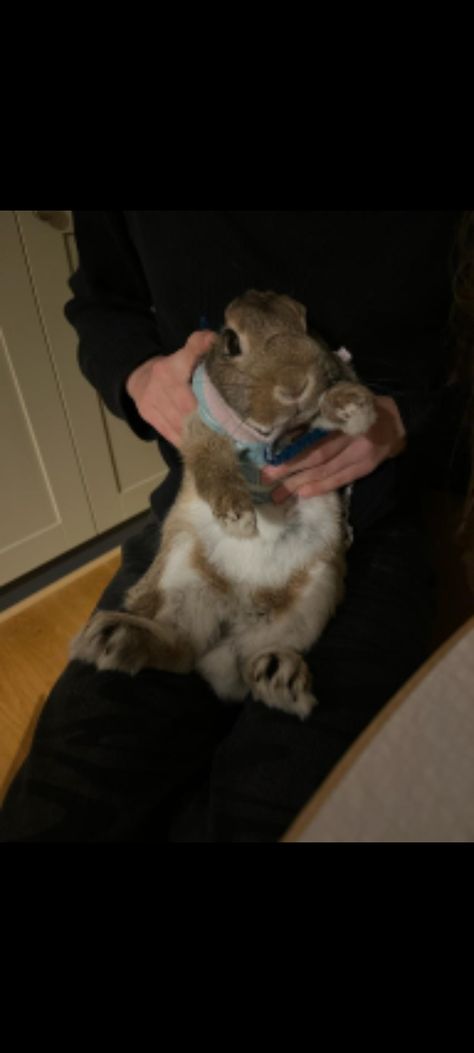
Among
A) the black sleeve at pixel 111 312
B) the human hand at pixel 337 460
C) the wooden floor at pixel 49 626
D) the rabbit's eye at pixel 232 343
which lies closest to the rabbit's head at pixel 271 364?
the rabbit's eye at pixel 232 343

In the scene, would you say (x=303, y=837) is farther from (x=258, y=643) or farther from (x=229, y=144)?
(x=229, y=144)

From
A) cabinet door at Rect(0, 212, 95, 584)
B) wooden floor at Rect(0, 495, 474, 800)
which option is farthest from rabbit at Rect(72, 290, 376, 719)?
cabinet door at Rect(0, 212, 95, 584)

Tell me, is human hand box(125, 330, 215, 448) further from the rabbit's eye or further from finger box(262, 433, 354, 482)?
finger box(262, 433, 354, 482)

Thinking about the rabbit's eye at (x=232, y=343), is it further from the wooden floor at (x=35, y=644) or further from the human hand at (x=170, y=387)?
the wooden floor at (x=35, y=644)

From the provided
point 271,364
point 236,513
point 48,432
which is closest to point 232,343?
point 271,364

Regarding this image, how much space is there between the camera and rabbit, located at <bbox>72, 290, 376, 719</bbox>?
1020 mm

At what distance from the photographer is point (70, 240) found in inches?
82.4

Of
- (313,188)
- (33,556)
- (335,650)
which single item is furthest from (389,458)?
(33,556)

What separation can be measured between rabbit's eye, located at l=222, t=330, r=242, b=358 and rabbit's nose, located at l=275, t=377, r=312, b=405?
0.39 ft

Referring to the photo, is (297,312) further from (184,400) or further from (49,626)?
(49,626)

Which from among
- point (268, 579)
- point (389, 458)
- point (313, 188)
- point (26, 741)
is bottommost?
point (26, 741)

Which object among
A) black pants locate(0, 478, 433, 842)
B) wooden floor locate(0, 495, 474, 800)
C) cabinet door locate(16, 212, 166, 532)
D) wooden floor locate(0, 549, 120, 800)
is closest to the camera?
black pants locate(0, 478, 433, 842)

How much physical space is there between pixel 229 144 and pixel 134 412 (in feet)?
1.94

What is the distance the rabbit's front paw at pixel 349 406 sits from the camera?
104 cm
